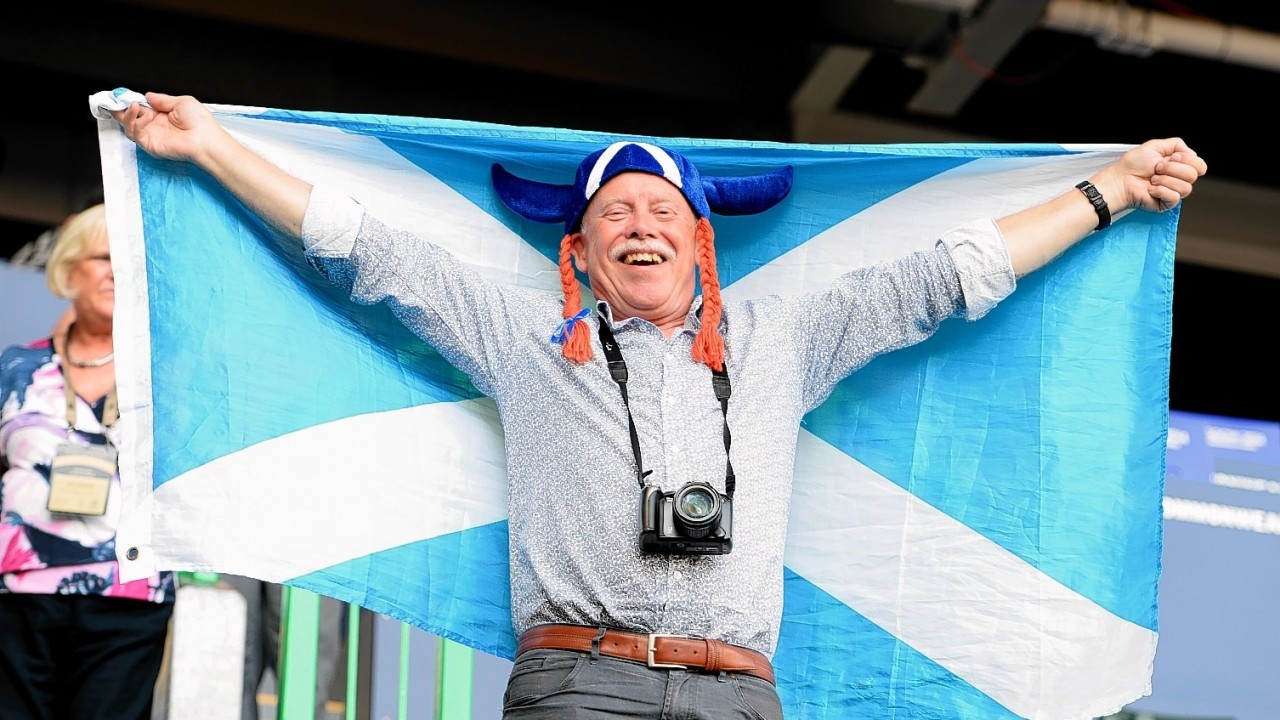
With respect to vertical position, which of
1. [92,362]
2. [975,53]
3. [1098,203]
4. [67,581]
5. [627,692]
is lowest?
[627,692]

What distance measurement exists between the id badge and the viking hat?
945mm

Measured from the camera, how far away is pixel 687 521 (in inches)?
82.7

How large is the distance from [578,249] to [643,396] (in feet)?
1.29

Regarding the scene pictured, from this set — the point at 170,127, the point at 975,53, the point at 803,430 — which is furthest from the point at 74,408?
the point at 975,53

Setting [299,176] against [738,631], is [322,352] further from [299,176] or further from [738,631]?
[738,631]

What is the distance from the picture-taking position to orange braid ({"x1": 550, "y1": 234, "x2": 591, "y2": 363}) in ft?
7.56

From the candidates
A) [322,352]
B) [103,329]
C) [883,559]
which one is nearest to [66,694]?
[103,329]

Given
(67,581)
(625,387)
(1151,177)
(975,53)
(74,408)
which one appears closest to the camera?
(625,387)

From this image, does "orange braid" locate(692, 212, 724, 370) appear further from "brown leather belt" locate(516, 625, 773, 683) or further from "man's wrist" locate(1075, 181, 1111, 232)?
"man's wrist" locate(1075, 181, 1111, 232)

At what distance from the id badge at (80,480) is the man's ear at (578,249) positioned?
3.35 ft

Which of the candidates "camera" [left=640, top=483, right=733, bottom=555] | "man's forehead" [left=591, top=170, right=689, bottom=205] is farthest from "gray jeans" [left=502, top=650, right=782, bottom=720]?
"man's forehead" [left=591, top=170, right=689, bottom=205]

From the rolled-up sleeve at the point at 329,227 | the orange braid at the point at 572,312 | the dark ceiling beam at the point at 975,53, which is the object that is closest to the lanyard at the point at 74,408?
the rolled-up sleeve at the point at 329,227

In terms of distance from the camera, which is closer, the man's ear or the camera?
the camera

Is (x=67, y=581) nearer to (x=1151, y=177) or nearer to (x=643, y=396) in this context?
(x=643, y=396)
